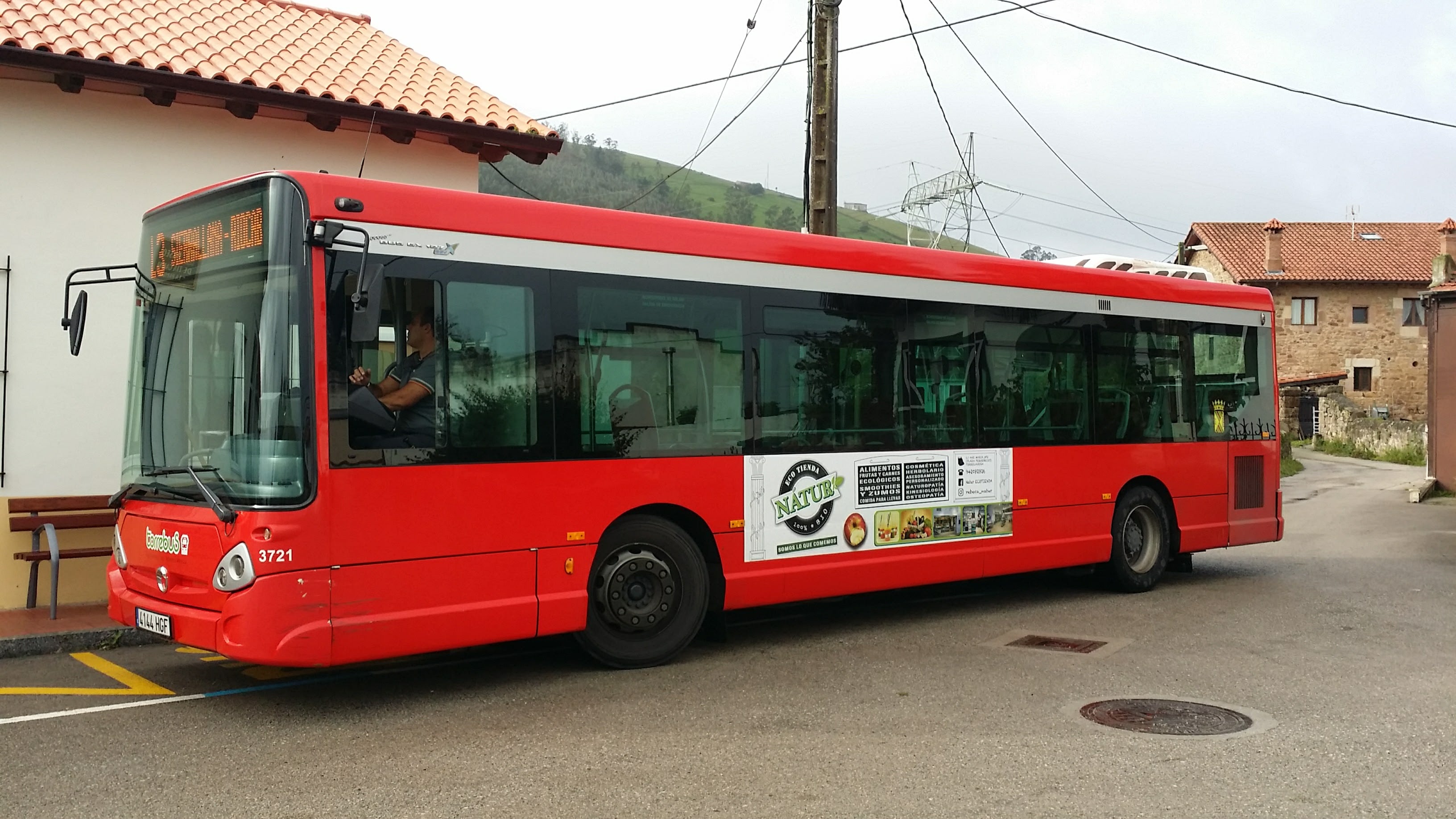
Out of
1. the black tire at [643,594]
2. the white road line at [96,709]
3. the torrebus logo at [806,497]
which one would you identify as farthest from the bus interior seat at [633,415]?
the white road line at [96,709]

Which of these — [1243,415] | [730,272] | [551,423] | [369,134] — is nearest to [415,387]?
[551,423]

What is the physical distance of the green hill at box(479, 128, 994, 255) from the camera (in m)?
55.4

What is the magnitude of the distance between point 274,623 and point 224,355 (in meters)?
1.52

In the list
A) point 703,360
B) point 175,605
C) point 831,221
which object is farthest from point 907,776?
point 831,221

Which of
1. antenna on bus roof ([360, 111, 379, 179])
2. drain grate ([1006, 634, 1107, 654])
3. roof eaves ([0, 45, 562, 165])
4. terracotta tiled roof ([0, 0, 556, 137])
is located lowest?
drain grate ([1006, 634, 1107, 654])

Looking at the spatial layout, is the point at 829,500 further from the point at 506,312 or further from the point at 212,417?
the point at 212,417

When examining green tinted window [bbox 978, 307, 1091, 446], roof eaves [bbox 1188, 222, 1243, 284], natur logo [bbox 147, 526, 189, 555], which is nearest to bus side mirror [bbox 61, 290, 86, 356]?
natur logo [bbox 147, 526, 189, 555]

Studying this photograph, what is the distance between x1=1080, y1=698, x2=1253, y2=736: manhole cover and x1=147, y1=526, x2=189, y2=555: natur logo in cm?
497

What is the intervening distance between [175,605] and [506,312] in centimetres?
246

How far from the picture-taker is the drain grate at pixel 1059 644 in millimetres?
8359

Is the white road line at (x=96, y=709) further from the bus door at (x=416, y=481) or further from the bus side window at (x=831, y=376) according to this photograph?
the bus side window at (x=831, y=376)

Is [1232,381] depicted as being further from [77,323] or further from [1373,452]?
[1373,452]

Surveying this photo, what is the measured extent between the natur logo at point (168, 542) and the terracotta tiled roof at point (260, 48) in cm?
508

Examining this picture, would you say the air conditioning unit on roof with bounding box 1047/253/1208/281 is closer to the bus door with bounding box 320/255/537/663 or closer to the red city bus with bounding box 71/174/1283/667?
the red city bus with bounding box 71/174/1283/667
